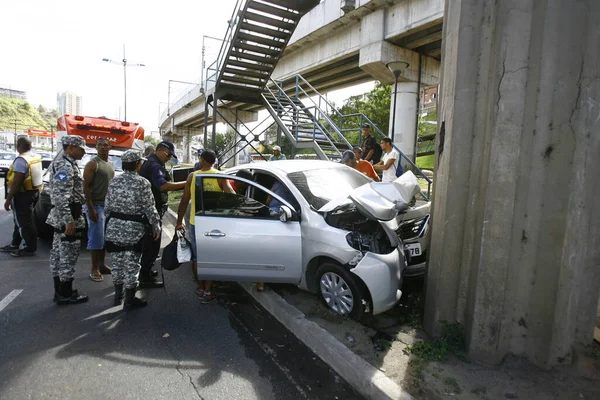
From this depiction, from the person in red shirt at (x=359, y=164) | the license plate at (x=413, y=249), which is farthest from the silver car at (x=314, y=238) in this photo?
the person in red shirt at (x=359, y=164)

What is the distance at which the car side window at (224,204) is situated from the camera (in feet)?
13.5

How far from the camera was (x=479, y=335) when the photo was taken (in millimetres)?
2883

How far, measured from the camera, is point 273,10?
8.38 meters

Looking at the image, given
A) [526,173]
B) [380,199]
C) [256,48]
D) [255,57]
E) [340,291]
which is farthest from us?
[255,57]

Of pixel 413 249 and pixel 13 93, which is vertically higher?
pixel 13 93

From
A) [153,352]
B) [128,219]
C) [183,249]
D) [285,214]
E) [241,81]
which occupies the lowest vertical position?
[153,352]

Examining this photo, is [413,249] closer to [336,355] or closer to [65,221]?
[336,355]

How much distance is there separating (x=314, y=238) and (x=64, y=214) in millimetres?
2754

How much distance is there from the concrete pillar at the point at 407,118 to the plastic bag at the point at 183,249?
9.58 meters

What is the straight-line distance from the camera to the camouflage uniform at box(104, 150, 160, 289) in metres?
3.88

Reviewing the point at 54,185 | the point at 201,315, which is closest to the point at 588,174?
the point at 201,315

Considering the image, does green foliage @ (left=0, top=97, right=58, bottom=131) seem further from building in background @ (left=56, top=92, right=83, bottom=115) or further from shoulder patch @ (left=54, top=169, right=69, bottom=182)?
shoulder patch @ (left=54, top=169, right=69, bottom=182)

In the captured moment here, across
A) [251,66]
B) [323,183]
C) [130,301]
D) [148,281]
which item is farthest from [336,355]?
[251,66]

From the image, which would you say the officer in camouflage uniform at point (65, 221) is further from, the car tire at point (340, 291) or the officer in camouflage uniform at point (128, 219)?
the car tire at point (340, 291)
